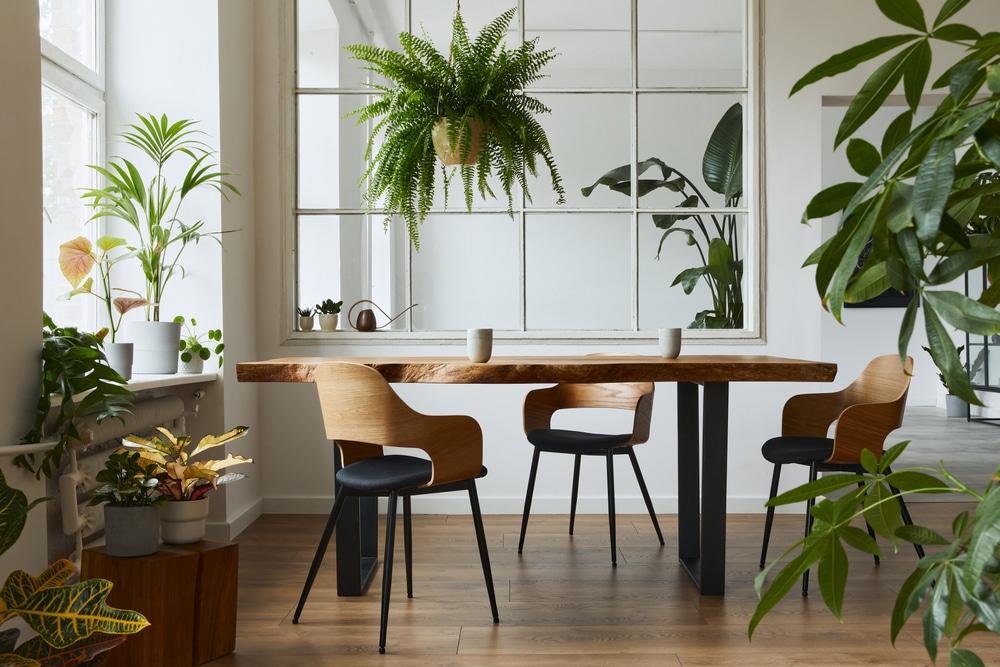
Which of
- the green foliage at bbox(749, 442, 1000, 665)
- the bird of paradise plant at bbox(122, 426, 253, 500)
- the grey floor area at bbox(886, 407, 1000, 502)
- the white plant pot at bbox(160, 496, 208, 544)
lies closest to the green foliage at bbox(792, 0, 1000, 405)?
the green foliage at bbox(749, 442, 1000, 665)

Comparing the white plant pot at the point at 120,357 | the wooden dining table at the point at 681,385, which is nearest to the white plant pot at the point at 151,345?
the white plant pot at the point at 120,357

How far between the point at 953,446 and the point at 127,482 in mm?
6038

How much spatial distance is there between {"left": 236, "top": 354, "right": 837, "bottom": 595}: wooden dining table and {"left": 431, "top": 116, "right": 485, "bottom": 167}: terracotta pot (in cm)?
66

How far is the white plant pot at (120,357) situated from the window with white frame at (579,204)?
52.8 inches

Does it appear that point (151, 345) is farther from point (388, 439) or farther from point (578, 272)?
point (578, 272)

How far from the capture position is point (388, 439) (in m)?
2.40

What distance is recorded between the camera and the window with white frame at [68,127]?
2961 millimetres

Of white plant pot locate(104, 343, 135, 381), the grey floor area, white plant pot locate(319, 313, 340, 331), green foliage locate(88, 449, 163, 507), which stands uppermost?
white plant pot locate(319, 313, 340, 331)

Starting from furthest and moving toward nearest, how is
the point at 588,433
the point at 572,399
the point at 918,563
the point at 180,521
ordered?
the point at 572,399, the point at 588,433, the point at 180,521, the point at 918,563

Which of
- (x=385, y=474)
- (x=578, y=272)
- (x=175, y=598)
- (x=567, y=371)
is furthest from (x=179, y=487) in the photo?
(x=578, y=272)

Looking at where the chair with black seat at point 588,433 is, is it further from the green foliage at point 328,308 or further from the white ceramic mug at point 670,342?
the green foliage at point 328,308

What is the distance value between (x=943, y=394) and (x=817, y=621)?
7249 millimetres

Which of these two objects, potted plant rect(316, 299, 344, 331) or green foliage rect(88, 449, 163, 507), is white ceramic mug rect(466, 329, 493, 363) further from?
potted plant rect(316, 299, 344, 331)

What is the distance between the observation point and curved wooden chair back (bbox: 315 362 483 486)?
2.39 metres
